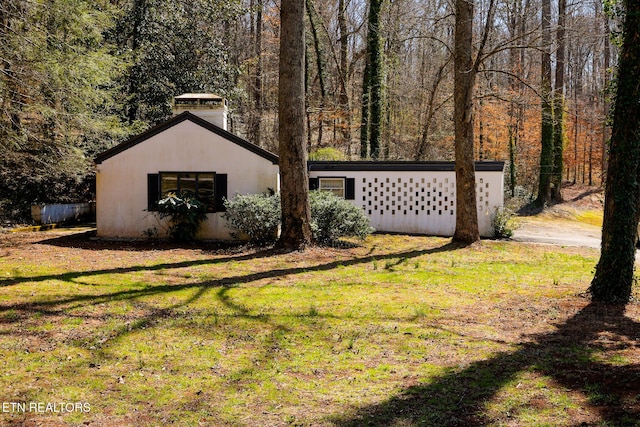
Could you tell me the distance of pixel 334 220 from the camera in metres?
13.5

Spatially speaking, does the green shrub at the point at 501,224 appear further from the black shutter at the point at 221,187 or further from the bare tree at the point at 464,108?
the black shutter at the point at 221,187

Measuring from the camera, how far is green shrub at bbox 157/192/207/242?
14.0m

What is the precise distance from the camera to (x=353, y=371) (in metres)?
4.91

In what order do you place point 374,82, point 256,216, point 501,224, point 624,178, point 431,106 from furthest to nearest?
point 374,82
point 431,106
point 501,224
point 256,216
point 624,178

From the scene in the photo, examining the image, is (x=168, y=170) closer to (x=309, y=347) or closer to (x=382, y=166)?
(x=382, y=166)

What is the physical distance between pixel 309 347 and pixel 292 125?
7.26m

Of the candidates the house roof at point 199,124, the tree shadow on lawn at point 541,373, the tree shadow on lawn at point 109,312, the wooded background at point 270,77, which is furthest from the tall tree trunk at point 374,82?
the tree shadow on lawn at point 541,373

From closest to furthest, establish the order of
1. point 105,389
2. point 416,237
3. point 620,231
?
1. point 105,389
2. point 620,231
3. point 416,237

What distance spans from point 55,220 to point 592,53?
33.4 meters

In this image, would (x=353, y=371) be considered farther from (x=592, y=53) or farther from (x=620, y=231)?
(x=592, y=53)

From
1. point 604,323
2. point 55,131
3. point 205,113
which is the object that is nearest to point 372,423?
point 604,323

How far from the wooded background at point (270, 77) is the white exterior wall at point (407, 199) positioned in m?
2.58

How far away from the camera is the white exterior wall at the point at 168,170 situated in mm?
14727

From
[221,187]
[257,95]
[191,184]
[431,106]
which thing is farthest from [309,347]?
[257,95]
